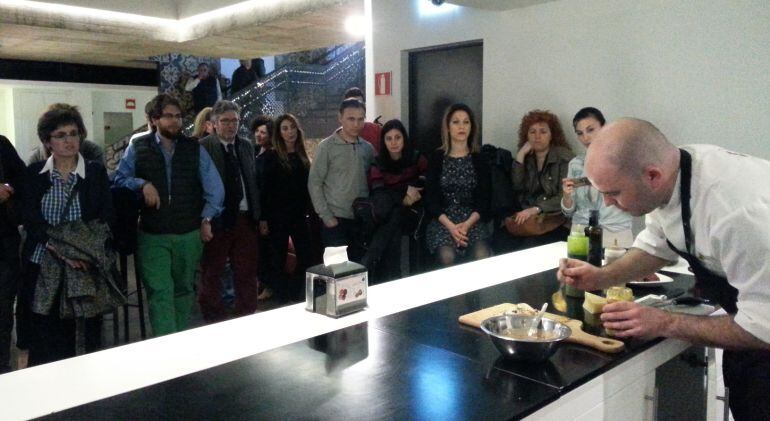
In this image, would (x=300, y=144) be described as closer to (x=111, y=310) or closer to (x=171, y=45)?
(x=111, y=310)

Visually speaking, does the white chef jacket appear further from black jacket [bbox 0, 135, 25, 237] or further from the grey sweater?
black jacket [bbox 0, 135, 25, 237]

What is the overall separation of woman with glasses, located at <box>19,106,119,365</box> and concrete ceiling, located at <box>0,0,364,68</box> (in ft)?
11.5

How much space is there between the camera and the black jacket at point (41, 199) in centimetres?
262

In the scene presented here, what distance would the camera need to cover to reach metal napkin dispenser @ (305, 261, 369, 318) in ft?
5.61

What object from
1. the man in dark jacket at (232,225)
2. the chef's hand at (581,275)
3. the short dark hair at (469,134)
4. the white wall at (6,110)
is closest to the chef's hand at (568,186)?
the short dark hair at (469,134)

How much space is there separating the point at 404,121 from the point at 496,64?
2.86ft

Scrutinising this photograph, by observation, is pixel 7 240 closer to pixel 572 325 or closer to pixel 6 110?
pixel 572 325

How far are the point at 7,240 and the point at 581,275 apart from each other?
2449mm

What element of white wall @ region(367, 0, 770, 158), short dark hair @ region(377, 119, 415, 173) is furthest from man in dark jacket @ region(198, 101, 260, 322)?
white wall @ region(367, 0, 770, 158)

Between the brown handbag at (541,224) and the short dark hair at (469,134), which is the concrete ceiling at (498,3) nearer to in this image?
the short dark hair at (469,134)

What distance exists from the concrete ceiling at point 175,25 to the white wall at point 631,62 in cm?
207

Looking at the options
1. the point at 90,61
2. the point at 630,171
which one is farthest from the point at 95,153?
the point at 90,61

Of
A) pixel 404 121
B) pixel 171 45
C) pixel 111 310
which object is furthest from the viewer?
pixel 171 45

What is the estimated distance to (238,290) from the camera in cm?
366
